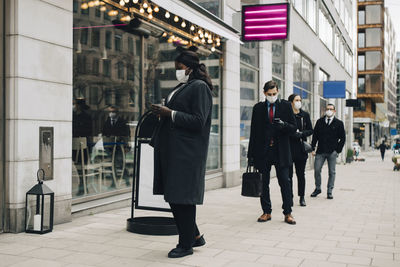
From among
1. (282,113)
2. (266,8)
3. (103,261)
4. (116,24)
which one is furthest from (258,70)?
(103,261)

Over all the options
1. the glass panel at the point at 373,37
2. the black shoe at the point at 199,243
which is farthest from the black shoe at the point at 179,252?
the glass panel at the point at 373,37

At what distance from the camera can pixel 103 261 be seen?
4.43 meters

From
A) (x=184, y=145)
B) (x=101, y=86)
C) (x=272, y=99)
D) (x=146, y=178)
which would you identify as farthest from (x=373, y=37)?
(x=184, y=145)

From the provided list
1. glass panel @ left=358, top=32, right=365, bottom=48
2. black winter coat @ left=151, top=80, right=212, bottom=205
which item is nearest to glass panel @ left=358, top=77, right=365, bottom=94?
glass panel @ left=358, top=32, right=365, bottom=48

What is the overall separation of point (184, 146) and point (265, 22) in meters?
8.35

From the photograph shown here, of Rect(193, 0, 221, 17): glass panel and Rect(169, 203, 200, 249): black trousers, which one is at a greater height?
Rect(193, 0, 221, 17): glass panel

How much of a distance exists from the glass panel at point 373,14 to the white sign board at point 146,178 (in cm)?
6740

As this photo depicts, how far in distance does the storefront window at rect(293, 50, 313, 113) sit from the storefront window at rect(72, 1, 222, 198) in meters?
10.5

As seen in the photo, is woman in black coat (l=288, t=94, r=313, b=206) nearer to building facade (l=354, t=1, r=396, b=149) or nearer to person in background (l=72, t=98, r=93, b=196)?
person in background (l=72, t=98, r=93, b=196)

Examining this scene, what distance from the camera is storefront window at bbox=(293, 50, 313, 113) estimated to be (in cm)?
1917

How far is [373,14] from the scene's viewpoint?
220ft

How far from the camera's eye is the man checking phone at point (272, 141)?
662 cm

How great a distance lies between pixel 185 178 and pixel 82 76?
Result: 3.55 meters

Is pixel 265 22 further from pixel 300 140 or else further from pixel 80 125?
pixel 80 125
